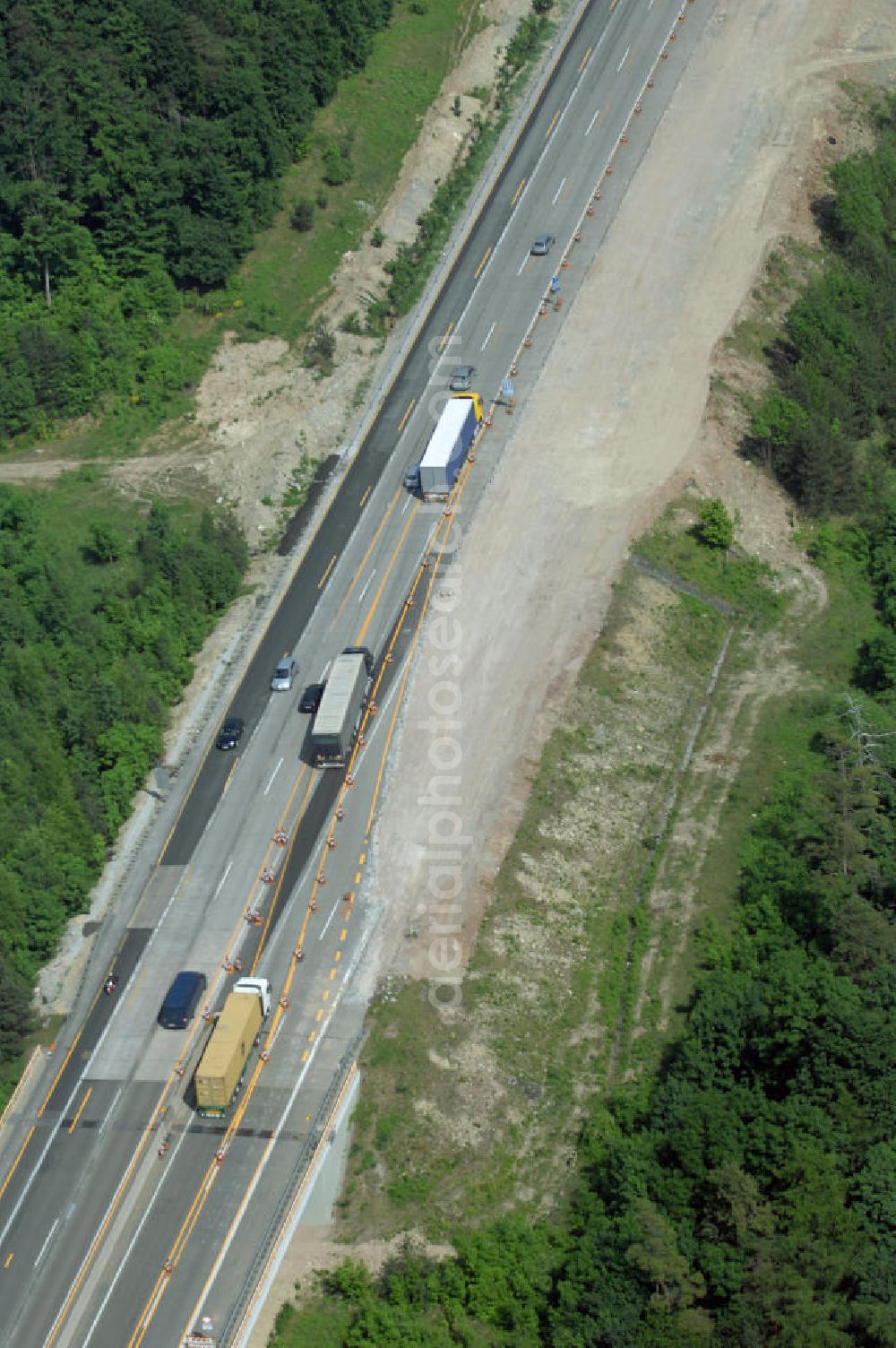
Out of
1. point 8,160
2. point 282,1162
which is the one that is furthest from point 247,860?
point 8,160

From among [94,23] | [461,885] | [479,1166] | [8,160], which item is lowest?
[479,1166]

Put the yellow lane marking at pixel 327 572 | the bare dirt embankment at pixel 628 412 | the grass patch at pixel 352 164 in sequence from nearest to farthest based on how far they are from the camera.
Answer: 1. the bare dirt embankment at pixel 628 412
2. the yellow lane marking at pixel 327 572
3. the grass patch at pixel 352 164

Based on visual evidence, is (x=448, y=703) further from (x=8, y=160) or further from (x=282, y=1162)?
(x=8, y=160)

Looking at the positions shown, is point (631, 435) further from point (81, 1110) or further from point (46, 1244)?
point (46, 1244)

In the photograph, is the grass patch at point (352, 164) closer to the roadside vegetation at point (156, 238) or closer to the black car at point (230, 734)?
the roadside vegetation at point (156, 238)

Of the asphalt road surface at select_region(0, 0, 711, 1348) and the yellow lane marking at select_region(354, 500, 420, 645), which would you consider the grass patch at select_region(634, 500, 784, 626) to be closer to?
the asphalt road surface at select_region(0, 0, 711, 1348)

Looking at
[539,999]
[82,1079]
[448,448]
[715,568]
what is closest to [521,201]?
[448,448]

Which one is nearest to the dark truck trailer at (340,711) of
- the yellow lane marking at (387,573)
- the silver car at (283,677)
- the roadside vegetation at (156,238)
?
the silver car at (283,677)
